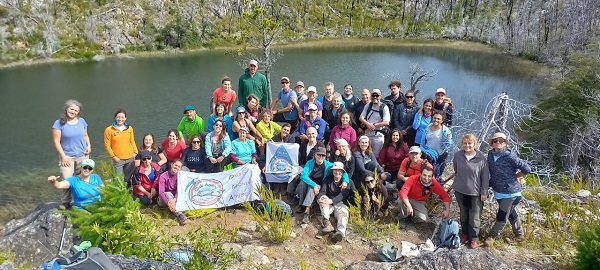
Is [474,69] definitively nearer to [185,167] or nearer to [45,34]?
[185,167]

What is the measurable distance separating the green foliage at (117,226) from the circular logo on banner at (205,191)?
2.80 meters

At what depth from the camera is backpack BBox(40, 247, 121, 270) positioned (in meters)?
3.60

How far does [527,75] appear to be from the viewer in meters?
36.3

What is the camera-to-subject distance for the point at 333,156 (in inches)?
306

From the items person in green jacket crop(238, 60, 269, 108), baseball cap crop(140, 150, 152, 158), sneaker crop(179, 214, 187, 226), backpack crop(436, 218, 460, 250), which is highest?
person in green jacket crop(238, 60, 269, 108)

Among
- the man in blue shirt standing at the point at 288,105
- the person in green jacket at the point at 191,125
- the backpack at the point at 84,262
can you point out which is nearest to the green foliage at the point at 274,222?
the person in green jacket at the point at 191,125

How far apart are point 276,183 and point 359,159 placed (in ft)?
6.44

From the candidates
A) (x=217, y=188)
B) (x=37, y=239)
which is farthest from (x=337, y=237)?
(x=37, y=239)

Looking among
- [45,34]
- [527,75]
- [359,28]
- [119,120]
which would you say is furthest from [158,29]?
[119,120]

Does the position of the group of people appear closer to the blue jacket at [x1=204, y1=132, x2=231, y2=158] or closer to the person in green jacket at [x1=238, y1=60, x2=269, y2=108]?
the blue jacket at [x1=204, y1=132, x2=231, y2=158]

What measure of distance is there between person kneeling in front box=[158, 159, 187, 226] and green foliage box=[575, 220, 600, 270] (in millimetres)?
6365

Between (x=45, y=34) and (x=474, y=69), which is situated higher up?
(x=45, y=34)

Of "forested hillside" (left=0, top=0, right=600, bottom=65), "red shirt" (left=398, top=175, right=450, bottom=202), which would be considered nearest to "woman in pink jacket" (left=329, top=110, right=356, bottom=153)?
"red shirt" (left=398, top=175, right=450, bottom=202)

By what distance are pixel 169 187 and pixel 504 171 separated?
593cm
